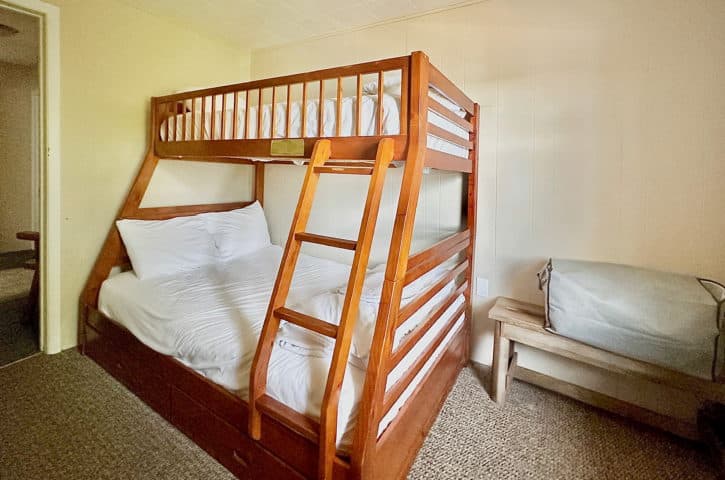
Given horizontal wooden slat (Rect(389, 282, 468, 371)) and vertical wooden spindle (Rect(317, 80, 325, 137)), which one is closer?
horizontal wooden slat (Rect(389, 282, 468, 371))

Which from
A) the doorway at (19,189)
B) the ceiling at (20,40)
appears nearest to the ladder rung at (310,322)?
the doorway at (19,189)

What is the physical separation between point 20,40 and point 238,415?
326 cm

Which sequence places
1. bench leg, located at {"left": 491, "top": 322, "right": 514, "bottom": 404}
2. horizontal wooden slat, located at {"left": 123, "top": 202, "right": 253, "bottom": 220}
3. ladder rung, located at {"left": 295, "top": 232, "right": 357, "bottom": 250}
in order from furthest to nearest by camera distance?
horizontal wooden slat, located at {"left": 123, "top": 202, "right": 253, "bottom": 220}
bench leg, located at {"left": 491, "top": 322, "right": 514, "bottom": 404}
ladder rung, located at {"left": 295, "top": 232, "right": 357, "bottom": 250}

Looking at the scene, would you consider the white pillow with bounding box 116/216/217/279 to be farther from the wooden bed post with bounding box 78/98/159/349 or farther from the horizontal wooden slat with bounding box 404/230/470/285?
the horizontal wooden slat with bounding box 404/230/470/285

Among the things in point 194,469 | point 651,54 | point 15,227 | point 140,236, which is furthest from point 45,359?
point 651,54

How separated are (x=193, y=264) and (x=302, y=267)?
0.76m

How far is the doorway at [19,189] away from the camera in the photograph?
2.44m

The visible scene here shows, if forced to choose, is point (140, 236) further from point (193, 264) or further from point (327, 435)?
point (327, 435)

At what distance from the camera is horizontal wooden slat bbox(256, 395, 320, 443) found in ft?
3.77

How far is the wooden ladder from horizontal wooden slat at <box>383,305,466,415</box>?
8.9 inches

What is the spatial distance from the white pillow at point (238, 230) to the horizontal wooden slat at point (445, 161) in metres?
1.87

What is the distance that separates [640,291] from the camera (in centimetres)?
157

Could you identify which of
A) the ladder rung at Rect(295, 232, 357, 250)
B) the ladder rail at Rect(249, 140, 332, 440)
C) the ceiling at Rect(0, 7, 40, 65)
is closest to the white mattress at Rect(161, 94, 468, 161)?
the ladder rail at Rect(249, 140, 332, 440)

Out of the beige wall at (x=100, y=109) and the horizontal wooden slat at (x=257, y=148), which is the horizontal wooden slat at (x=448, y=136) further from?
the beige wall at (x=100, y=109)
